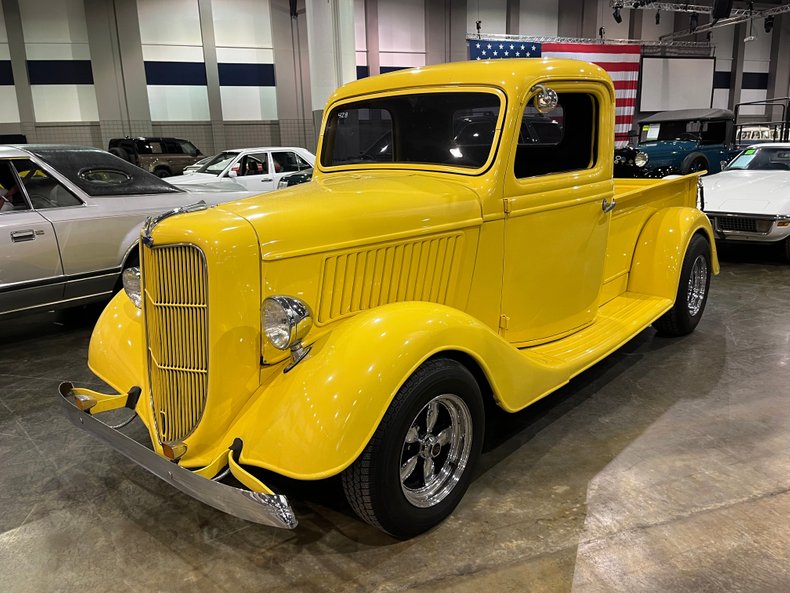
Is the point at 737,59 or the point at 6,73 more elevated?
the point at 737,59

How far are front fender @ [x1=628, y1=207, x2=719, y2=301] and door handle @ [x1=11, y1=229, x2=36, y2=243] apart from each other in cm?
455

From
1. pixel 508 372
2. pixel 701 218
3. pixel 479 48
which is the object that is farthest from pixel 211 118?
pixel 508 372

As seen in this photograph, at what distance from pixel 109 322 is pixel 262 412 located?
1319 mm

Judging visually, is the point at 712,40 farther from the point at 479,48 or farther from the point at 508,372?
the point at 508,372

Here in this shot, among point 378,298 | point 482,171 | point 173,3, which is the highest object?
point 173,3

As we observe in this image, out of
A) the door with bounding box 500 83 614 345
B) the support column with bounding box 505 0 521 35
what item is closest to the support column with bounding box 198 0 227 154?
the support column with bounding box 505 0 521 35

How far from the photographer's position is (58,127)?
644 inches

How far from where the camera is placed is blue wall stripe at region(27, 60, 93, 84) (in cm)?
1596

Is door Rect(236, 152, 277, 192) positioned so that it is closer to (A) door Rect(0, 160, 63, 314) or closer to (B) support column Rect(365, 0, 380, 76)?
(A) door Rect(0, 160, 63, 314)

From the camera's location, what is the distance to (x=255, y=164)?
10.9 meters

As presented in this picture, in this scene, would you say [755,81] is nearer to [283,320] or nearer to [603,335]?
[603,335]

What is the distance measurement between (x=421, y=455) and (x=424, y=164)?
1.51m

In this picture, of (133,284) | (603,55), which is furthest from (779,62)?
(133,284)

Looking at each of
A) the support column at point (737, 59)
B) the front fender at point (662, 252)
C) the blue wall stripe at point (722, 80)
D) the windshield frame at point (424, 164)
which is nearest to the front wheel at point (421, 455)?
the windshield frame at point (424, 164)
